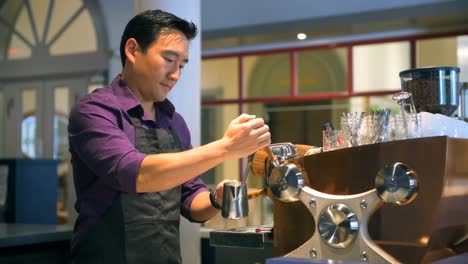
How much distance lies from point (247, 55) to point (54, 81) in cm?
243

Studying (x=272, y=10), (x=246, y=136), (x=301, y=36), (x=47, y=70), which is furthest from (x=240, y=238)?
(x=47, y=70)

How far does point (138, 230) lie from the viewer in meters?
1.89

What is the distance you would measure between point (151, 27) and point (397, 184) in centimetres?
84

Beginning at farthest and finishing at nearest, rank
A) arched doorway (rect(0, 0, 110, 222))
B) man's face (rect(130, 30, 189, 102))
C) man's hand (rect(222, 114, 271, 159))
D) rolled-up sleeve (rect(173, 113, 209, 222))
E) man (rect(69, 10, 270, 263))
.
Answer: arched doorway (rect(0, 0, 110, 222)), rolled-up sleeve (rect(173, 113, 209, 222)), man's face (rect(130, 30, 189, 102)), man (rect(69, 10, 270, 263)), man's hand (rect(222, 114, 271, 159))

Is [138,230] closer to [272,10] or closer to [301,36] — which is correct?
[272,10]

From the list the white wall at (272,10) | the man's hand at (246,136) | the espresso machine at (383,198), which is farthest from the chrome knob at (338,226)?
the white wall at (272,10)

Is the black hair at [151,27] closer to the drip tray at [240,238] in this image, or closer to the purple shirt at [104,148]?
the purple shirt at [104,148]

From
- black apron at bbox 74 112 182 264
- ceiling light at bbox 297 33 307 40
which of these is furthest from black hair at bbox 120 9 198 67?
ceiling light at bbox 297 33 307 40

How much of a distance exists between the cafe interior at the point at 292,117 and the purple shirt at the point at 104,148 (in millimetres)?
271

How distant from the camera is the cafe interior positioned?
55.7 inches

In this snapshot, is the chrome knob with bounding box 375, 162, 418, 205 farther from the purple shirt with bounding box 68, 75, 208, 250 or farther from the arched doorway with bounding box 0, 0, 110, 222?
the arched doorway with bounding box 0, 0, 110, 222

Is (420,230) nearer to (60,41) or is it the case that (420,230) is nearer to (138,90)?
(138,90)

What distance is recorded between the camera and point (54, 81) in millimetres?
8781

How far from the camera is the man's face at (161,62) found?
6.11ft
